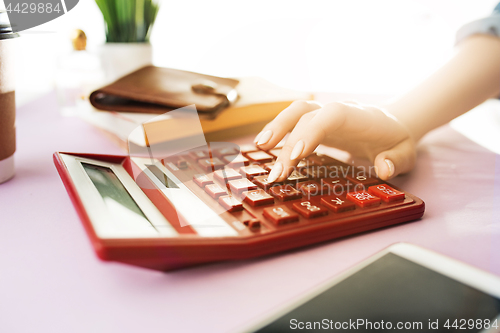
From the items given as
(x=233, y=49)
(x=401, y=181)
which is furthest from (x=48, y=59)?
(x=401, y=181)

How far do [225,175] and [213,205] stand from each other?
2.2 inches

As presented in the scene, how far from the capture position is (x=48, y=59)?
3.31 ft

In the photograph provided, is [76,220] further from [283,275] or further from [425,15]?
[425,15]

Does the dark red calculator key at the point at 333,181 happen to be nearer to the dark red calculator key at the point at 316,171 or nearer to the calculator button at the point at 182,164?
the dark red calculator key at the point at 316,171

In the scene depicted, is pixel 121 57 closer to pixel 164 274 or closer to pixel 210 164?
pixel 210 164

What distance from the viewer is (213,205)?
0.32 meters

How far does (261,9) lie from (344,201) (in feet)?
3.33

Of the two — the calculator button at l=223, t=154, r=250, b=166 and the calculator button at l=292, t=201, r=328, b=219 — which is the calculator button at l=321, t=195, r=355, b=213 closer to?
the calculator button at l=292, t=201, r=328, b=219

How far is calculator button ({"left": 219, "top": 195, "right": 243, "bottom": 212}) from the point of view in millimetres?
307

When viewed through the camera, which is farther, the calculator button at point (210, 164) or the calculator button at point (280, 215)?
the calculator button at point (210, 164)

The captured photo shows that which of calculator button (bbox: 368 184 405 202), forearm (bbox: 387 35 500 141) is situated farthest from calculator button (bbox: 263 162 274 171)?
forearm (bbox: 387 35 500 141)

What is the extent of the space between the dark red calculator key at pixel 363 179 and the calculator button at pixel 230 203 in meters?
0.13

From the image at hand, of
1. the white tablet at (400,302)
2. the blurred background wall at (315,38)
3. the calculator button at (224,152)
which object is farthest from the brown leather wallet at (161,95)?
the blurred background wall at (315,38)

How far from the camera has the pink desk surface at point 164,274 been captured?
0.23 metres
